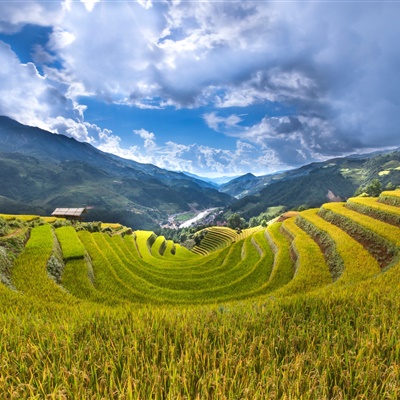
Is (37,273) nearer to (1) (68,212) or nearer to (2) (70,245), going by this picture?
(2) (70,245)

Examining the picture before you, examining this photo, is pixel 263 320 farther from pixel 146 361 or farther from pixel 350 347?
pixel 146 361

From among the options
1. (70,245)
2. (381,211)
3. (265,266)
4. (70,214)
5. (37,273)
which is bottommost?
(37,273)

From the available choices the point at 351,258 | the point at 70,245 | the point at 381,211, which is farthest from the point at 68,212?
the point at 381,211

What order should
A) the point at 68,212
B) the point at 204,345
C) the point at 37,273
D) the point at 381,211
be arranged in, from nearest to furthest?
the point at 204,345 → the point at 37,273 → the point at 381,211 → the point at 68,212

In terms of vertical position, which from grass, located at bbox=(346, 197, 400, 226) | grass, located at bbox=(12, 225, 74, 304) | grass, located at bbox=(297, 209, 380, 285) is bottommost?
grass, located at bbox=(12, 225, 74, 304)

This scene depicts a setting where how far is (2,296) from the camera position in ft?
33.4

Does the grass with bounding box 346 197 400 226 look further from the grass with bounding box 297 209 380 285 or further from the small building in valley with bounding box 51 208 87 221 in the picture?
the small building in valley with bounding box 51 208 87 221

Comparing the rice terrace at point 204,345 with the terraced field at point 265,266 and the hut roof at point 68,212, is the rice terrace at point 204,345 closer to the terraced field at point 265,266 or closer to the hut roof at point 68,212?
the terraced field at point 265,266

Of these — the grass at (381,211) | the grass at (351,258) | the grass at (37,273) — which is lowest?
the grass at (37,273)

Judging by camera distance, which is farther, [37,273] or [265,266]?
[265,266]

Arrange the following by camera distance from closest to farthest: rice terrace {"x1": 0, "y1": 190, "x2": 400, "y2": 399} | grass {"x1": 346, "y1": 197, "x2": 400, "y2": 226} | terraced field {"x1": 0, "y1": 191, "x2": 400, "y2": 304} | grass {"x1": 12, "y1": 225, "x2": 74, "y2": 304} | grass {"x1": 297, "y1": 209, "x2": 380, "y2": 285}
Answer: rice terrace {"x1": 0, "y1": 190, "x2": 400, "y2": 399} < grass {"x1": 12, "y1": 225, "x2": 74, "y2": 304} < grass {"x1": 297, "y1": 209, "x2": 380, "y2": 285} < terraced field {"x1": 0, "y1": 191, "x2": 400, "y2": 304} < grass {"x1": 346, "y1": 197, "x2": 400, "y2": 226}

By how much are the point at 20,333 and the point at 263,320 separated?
240 inches

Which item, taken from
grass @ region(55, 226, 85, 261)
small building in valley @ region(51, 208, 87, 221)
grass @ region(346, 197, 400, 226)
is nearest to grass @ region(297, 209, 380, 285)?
grass @ region(346, 197, 400, 226)

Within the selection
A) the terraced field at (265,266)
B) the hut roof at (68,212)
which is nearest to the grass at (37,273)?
the terraced field at (265,266)
